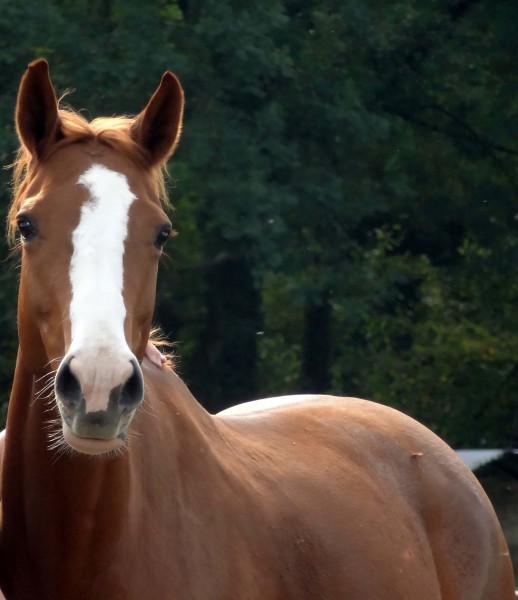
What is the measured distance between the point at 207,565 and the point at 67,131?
4.04 ft

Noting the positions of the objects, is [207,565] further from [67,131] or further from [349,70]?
[349,70]

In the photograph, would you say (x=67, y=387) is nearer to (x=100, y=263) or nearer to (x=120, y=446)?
(x=120, y=446)

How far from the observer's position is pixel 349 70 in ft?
52.0

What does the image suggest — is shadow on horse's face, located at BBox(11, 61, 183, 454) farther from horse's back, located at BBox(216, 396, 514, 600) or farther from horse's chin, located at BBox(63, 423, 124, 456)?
horse's back, located at BBox(216, 396, 514, 600)

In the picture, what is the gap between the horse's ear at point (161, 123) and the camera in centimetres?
374

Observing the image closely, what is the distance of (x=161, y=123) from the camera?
3785mm

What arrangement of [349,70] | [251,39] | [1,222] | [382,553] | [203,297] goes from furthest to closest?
[203,297]
[349,70]
[251,39]
[1,222]
[382,553]

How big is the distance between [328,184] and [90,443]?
12094 millimetres

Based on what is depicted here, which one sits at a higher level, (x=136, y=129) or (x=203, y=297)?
(x=136, y=129)

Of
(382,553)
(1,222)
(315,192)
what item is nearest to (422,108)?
(315,192)

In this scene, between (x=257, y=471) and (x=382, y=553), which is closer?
(x=257, y=471)

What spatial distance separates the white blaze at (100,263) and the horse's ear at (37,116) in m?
0.21

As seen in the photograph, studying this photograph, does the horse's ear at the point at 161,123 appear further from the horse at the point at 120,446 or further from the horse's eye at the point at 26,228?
the horse's eye at the point at 26,228

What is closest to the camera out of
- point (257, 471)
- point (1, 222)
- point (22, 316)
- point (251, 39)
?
point (22, 316)
